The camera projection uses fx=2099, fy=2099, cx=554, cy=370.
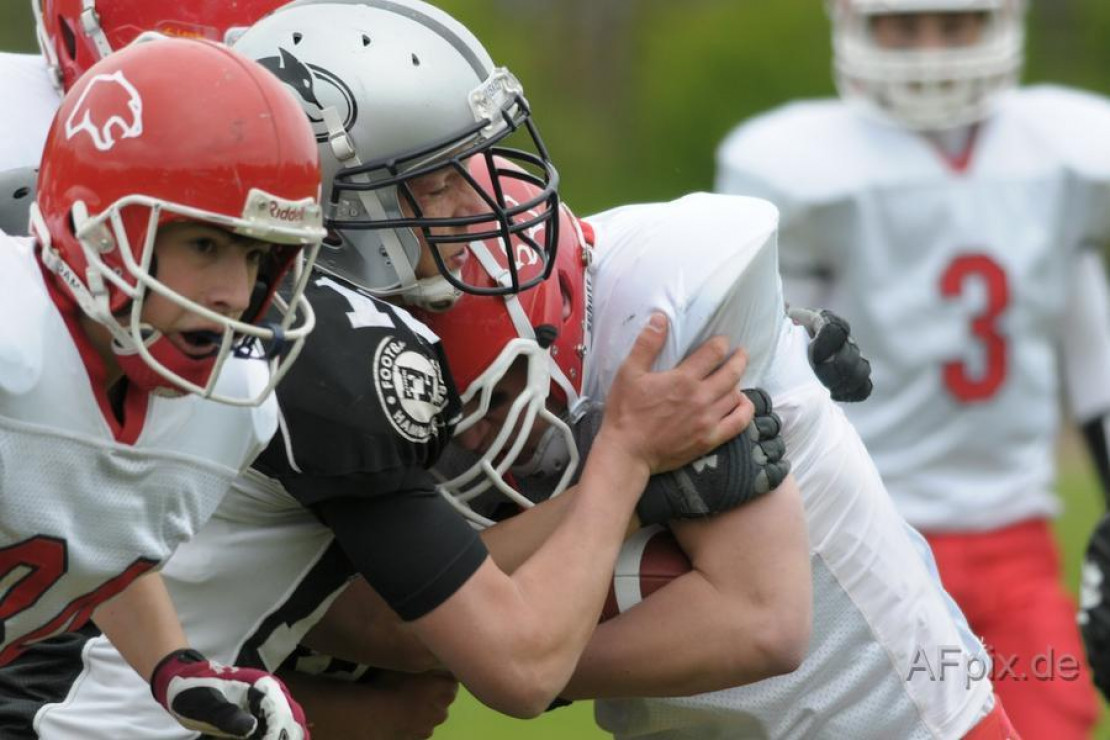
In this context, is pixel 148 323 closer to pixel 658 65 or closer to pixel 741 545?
pixel 741 545

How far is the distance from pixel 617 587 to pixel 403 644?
0.28 m

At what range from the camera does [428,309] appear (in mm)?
2689

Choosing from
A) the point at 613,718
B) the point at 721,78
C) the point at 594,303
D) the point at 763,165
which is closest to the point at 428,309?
the point at 594,303

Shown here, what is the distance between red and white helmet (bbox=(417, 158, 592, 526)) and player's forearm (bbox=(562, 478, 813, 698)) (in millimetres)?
218

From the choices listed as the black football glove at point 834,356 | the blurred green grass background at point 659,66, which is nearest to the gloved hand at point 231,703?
the black football glove at point 834,356

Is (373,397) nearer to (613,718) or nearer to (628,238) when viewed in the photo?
(628,238)

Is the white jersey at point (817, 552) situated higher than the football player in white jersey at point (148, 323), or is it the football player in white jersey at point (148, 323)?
the football player in white jersey at point (148, 323)

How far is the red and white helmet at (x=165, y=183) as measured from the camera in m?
2.24

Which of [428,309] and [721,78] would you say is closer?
[428,309]

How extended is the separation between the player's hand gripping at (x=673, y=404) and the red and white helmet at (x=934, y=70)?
2.89 meters

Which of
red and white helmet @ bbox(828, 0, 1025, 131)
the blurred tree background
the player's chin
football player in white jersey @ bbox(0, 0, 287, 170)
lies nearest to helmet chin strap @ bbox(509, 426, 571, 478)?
the player's chin

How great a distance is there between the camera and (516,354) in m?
2.62

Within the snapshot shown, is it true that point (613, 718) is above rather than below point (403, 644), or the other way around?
below

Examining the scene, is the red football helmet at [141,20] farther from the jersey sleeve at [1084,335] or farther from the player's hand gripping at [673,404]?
the jersey sleeve at [1084,335]
